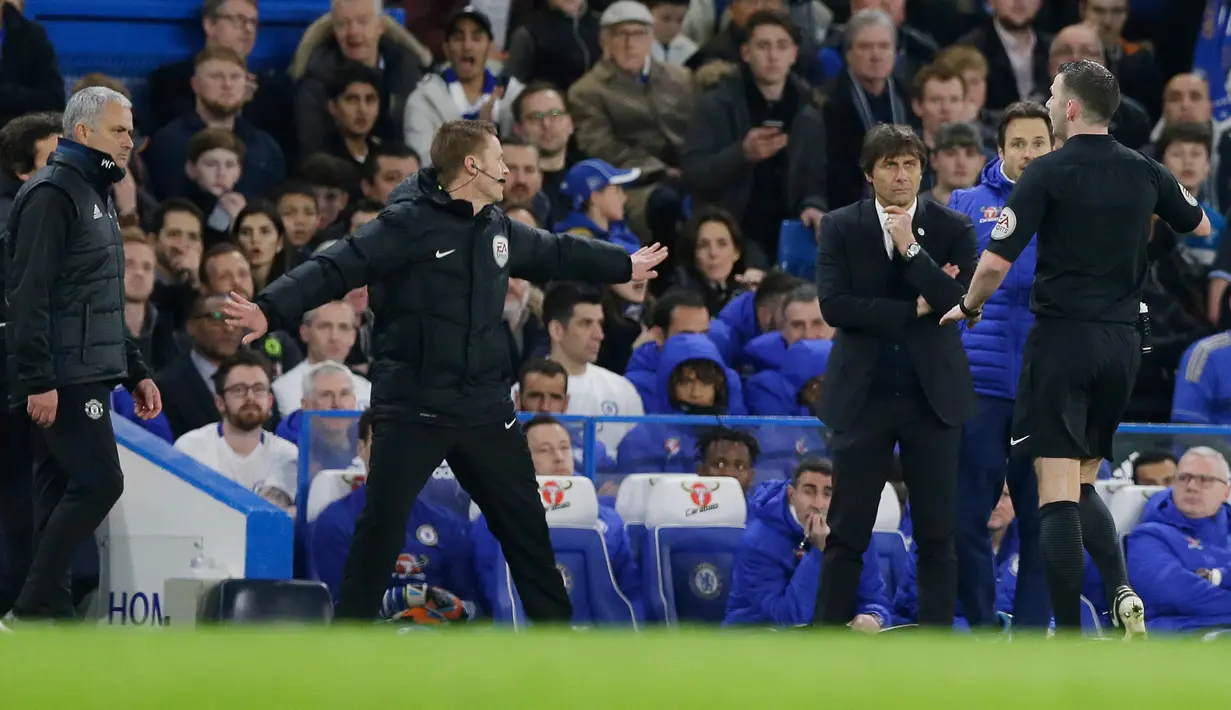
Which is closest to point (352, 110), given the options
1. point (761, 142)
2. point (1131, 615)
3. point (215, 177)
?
point (215, 177)

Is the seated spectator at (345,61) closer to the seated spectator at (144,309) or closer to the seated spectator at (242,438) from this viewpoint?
the seated spectator at (144,309)

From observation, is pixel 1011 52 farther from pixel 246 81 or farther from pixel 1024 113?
pixel 1024 113

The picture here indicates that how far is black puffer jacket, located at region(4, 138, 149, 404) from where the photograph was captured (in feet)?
29.6

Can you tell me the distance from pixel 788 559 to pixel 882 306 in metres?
1.95

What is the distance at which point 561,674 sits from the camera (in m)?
4.60

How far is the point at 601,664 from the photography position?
4758 millimetres

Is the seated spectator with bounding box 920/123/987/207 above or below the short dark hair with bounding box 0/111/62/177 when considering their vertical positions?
above

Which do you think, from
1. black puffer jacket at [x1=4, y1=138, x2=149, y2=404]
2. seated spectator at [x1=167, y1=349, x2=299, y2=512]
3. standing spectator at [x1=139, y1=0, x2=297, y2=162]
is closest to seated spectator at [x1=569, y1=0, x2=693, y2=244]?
standing spectator at [x1=139, y1=0, x2=297, y2=162]

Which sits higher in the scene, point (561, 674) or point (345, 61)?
point (345, 61)

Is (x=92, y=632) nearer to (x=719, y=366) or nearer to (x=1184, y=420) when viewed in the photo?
(x=719, y=366)

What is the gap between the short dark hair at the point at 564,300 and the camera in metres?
12.6

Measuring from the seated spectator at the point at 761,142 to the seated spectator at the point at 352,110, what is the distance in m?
2.02

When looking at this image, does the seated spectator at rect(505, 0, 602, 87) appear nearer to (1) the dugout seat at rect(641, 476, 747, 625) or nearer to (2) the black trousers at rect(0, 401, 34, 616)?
(1) the dugout seat at rect(641, 476, 747, 625)

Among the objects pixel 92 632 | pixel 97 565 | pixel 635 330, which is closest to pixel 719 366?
pixel 635 330
